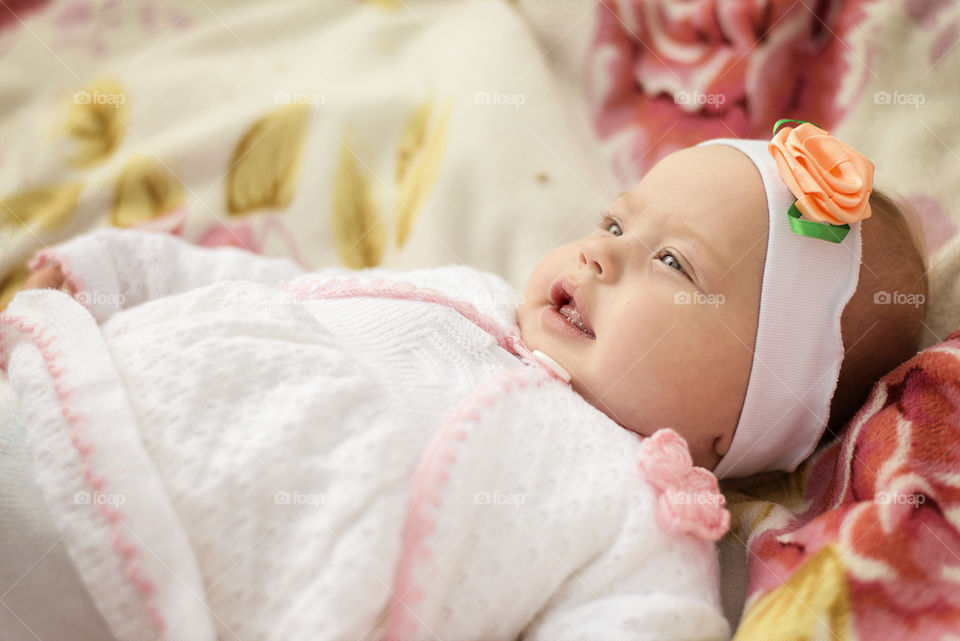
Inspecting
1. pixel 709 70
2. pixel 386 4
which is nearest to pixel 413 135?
pixel 386 4

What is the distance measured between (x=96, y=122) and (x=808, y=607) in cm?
164

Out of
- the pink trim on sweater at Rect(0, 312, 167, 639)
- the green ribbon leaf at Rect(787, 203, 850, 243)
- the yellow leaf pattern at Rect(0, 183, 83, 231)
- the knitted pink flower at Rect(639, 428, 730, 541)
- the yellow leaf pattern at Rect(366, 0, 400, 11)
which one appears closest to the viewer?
the pink trim on sweater at Rect(0, 312, 167, 639)

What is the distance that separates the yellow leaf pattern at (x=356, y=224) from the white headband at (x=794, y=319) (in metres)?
0.80

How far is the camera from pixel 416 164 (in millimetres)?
1782

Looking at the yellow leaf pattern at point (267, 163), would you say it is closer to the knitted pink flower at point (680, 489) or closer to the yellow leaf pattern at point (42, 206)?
the yellow leaf pattern at point (42, 206)

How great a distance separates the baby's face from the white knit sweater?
0.23 feet

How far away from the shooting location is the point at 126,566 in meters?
0.92

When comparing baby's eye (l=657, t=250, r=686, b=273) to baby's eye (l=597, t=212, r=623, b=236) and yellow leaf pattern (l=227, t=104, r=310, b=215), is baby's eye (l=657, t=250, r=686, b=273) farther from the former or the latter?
yellow leaf pattern (l=227, t=104, r=310, b=215)

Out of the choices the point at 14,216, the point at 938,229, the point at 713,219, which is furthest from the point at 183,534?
the point at 938,229

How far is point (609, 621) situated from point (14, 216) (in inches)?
54.5

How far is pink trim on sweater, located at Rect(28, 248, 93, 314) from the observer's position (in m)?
1.41

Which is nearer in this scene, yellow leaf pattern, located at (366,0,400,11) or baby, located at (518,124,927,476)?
baby, located at (518,124,927,476)

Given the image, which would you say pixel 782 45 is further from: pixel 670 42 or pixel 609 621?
pixel 609 621

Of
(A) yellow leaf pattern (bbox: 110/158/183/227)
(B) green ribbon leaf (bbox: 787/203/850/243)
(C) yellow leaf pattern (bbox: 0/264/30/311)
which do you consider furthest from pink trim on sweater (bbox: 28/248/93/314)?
(B) green ribbon leaf (bbox: 787/203/850/243)
